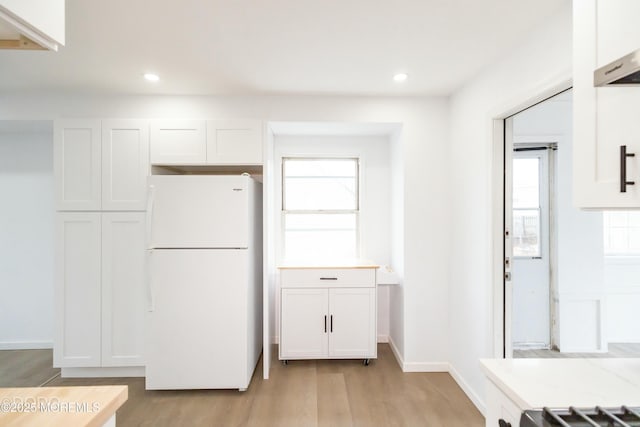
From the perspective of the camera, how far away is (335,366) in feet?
10.2

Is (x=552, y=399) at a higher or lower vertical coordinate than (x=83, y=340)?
higher

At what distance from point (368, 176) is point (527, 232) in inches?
69.5

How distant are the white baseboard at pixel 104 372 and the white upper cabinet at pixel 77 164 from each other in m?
1.43

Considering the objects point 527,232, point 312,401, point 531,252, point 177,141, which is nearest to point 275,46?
point 177,141

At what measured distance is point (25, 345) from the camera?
3.44 metres

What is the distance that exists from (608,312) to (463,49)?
10.5ft

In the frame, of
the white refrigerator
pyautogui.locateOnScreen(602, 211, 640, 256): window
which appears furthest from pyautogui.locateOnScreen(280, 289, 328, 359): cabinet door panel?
pyautogui.locateOnScreen(602, 211, 640, 256): window

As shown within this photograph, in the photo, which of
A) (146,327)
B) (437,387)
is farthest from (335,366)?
(146,327)

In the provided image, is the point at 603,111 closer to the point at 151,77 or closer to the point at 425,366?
the point at 425,366

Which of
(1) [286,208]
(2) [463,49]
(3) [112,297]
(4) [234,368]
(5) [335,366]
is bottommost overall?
(5) [335,366]

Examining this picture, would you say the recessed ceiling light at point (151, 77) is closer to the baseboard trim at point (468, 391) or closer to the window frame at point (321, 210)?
the window frame at point (321, 210)

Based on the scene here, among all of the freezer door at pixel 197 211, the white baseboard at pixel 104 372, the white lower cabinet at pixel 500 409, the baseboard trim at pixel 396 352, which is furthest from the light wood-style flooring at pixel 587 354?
the white baseboard at pixel 104 372

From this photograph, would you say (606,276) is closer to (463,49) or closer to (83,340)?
(463,49)

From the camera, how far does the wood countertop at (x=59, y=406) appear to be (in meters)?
0.81
